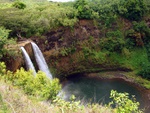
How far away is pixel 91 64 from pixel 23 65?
32.6 ft

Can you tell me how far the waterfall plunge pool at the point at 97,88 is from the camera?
2289cm

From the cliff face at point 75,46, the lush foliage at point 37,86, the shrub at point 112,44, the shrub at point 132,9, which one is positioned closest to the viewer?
the lush foliage at point 37,86

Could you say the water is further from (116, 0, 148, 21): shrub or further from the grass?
the grass

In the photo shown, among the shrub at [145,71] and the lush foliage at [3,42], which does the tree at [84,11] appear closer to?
the shrub at [145,71]

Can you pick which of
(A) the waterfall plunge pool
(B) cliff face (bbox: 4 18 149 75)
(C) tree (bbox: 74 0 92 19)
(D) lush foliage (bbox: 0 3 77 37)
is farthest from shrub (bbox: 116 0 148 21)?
(A) the waterfall plunge pool

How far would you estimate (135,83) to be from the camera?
84.2 ft

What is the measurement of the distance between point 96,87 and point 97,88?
22 centimetres

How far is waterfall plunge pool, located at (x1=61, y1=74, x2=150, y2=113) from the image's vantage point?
75.1ft

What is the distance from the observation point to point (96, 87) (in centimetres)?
2498

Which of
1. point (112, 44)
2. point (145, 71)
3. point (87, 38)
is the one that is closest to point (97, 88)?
point (145, 71)

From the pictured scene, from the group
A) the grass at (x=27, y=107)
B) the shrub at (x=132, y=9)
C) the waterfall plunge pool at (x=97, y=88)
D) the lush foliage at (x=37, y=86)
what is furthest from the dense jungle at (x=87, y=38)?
the grass at (x=27, y=107)

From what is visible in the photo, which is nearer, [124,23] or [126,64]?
[126,64]

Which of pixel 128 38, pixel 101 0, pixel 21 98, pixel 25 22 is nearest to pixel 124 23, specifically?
pixel 128 38

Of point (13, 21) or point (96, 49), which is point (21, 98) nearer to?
point (13, 21)
